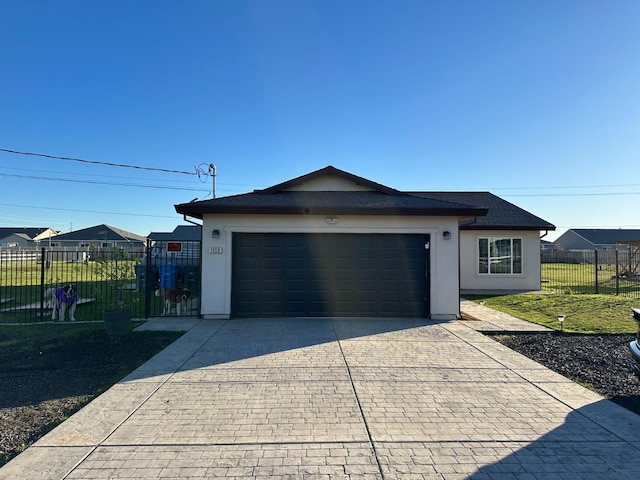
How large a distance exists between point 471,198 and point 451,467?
60.9 ft

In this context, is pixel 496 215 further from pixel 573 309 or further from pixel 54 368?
pixel 54 368

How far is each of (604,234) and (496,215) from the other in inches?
2401

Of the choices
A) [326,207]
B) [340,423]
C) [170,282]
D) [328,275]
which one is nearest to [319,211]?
[326,207]

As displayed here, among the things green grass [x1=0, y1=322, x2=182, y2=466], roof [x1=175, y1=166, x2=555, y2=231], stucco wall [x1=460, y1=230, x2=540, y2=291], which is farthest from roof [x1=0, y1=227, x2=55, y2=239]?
stucco wall [x1=460, y1=230, x2=540, y2=291]

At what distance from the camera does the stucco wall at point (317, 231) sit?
9977mm

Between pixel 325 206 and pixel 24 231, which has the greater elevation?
pixel 24 231

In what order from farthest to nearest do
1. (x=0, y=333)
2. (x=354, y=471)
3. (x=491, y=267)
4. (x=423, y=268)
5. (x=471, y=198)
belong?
(x=471, y=198) < (x=491, y=267) < (x=423, y=268) < (x=0, y=333) < (x=354, y=471)

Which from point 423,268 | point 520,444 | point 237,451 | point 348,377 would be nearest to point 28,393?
point 237,451

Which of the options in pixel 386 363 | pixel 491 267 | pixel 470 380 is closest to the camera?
pixel 470 380

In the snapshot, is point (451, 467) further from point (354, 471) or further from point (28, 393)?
point (28, 393)

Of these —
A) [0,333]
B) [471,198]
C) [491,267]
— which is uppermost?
[471,198]

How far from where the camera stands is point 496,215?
57.1 ft

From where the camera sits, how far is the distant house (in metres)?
63.3

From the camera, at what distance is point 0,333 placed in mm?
8578
